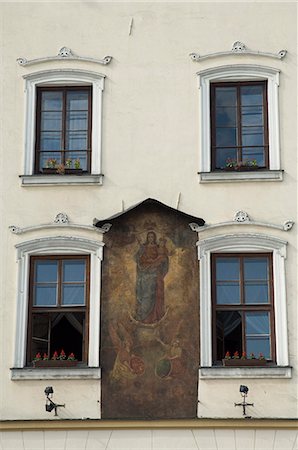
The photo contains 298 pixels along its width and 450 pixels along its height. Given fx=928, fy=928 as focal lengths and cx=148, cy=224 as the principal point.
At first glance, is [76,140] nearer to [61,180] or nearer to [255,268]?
[61,180]

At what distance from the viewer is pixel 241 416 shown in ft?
46.1

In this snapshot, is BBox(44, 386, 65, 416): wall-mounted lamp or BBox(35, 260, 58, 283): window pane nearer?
BBox(44, 386, 65, 416): wall-mounted lamp

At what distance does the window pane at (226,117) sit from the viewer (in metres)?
15.5

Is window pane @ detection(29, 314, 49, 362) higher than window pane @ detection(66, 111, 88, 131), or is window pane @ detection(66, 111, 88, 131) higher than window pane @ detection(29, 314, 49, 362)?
window pane @ detection(66, 111, 88, 131)

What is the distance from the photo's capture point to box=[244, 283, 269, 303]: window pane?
48.1 feet

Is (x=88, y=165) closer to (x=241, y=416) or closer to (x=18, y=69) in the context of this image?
(x=18, y=69)

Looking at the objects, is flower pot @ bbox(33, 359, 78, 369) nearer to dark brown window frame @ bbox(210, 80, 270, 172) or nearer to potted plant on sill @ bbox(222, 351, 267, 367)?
potted plant on sill @ bbox(222, 351, 267, 367)

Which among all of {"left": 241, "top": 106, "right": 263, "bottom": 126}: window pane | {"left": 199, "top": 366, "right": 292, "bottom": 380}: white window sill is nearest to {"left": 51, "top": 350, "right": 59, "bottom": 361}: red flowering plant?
{"left": 199, "top": 366, "right": 292, "bottom": 380}: white window sill

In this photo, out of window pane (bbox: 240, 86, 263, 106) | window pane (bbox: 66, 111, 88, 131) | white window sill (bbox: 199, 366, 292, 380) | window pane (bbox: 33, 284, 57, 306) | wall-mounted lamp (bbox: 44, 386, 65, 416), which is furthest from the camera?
window pane (bbox: 66, 111, 88, 131)

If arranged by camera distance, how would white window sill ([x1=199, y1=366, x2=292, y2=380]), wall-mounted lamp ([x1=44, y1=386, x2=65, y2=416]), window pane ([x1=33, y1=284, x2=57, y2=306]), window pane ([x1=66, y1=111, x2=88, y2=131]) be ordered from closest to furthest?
1. wall-mounted lamp ([x1=44, y1=386, x2=65, y2=416])
2. white window sill ([x1=199, y1=366, x2=292, y2=380])
3. window pane ([x1=33, y1=284, x2=57, y2=306])
4. window pane ([x1=66, y1=111, x2=88, y2=131])

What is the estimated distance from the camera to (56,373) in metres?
14.4

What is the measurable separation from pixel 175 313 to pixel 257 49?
15.3 ft

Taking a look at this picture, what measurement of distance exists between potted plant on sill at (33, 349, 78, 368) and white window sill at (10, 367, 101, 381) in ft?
0.25

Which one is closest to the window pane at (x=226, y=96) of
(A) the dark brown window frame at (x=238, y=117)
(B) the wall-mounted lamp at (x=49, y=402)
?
(A) the dark brown window frame at (x=238, y=117)
